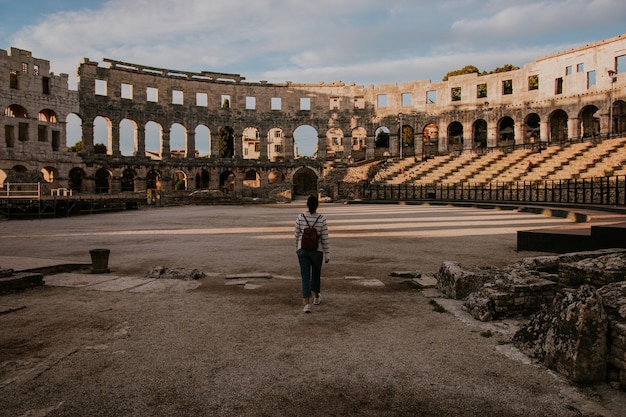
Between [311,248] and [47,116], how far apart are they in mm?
45734

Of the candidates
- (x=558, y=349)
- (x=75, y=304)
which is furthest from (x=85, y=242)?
(x=558, y=349)

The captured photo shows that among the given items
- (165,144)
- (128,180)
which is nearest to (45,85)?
(165,144)

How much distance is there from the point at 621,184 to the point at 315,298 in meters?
21.1

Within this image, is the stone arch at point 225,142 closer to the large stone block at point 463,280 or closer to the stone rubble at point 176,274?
the stone rubble at point 176,274

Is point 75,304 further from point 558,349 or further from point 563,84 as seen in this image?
point 563,84

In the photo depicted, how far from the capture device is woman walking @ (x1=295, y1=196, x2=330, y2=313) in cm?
594

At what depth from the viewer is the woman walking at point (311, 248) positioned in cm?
594

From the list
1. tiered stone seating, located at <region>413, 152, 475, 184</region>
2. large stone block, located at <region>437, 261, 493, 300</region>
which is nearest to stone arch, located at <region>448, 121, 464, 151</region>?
tiered stone seating, located at <region>413, 152, 475, 184</region>

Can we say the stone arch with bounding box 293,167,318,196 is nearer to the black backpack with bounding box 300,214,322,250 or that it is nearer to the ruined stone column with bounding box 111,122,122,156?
the ruined stone column with bounding box 111,122,122,156

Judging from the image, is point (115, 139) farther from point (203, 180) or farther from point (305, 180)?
point (305, 180)

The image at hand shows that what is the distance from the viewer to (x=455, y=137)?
58156mm

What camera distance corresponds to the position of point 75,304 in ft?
20.5

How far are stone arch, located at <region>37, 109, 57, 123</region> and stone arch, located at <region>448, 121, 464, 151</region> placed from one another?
4128 cm

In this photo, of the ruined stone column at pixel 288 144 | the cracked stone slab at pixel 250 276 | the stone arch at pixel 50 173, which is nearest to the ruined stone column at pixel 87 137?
the stone arch at pixel 50 173
